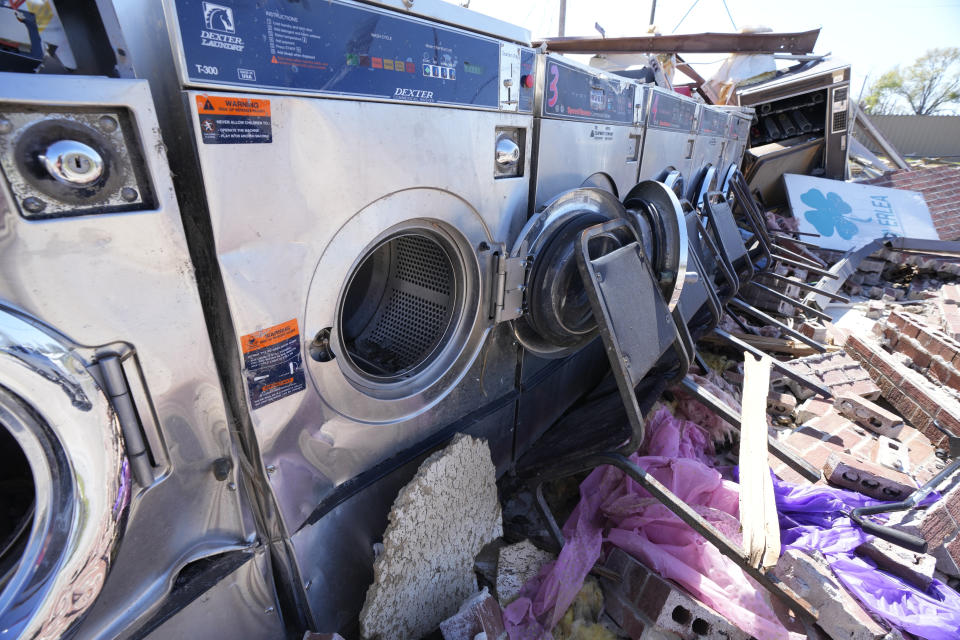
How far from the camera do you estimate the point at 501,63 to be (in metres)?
1.51

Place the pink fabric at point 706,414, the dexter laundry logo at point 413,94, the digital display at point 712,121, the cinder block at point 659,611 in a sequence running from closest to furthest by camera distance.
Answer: the dexter laundry logo at point 413,94
the cinder block at point 659,611
the pink fabric at point 706,414
the digital display at point 712,121

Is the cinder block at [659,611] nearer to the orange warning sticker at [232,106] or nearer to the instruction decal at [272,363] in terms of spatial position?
the instruction decal at [272,363]

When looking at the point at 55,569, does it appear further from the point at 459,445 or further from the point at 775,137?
the point at 775,137

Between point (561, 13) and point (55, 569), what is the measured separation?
12.7 meters

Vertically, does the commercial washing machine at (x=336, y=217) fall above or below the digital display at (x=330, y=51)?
below

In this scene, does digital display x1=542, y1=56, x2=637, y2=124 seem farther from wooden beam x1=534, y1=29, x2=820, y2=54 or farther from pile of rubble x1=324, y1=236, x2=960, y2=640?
wooden beam x1=534, y1=29, x2=820, y2=54

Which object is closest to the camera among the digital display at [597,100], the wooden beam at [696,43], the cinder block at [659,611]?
the cinder block at [659,611]

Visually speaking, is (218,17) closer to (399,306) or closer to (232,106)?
(232,106)

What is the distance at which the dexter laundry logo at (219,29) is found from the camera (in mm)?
888

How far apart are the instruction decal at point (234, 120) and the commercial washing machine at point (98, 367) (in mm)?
86

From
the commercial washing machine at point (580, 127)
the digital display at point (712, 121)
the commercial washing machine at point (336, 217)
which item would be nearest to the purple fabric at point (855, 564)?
the commercial washing machine at point (336, 217)

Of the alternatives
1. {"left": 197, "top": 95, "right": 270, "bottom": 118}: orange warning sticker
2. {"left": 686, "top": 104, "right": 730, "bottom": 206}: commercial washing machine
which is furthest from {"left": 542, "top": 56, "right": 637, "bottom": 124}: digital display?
{"left": 686, "top": 104, "right": 730, "bottom": 206}: commercial washing machine

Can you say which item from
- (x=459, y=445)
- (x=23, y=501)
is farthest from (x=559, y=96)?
(x=23, y=501)

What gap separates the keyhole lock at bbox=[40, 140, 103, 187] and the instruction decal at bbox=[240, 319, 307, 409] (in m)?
0.41
